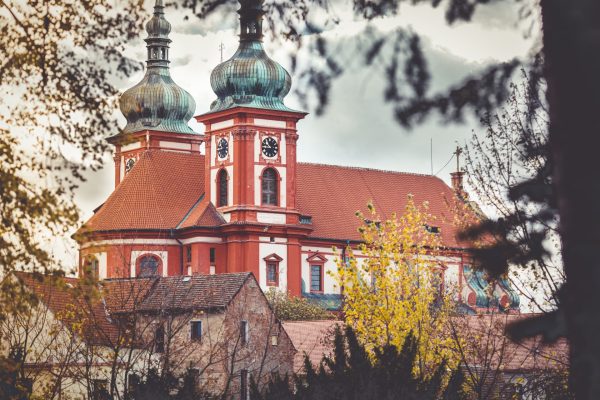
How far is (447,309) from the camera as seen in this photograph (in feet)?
137

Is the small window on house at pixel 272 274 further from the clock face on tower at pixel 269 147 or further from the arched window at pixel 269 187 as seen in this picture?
the clock face on tower at pixel 269 147

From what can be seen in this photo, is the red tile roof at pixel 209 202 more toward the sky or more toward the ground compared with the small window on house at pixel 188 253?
more toward the sky

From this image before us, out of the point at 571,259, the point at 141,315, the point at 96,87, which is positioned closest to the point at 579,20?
the point at 571,259

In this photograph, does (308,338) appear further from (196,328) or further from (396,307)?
(396,307)

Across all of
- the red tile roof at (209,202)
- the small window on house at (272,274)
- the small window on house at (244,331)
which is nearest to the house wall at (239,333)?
the small window on house at (244,331)

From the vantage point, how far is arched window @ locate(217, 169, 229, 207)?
8219cm

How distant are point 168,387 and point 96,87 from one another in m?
10.3

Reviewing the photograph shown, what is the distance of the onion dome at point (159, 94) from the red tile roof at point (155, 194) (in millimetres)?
4392

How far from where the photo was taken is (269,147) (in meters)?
81.3

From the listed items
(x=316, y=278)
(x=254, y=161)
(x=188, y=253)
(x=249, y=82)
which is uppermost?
(x=249, y=82)

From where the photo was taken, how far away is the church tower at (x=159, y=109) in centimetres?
9194

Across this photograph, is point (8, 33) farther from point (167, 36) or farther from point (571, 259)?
point (167, 36)

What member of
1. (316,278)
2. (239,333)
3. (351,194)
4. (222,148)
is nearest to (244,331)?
(239,333)

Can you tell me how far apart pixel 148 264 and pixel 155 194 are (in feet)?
20.2
